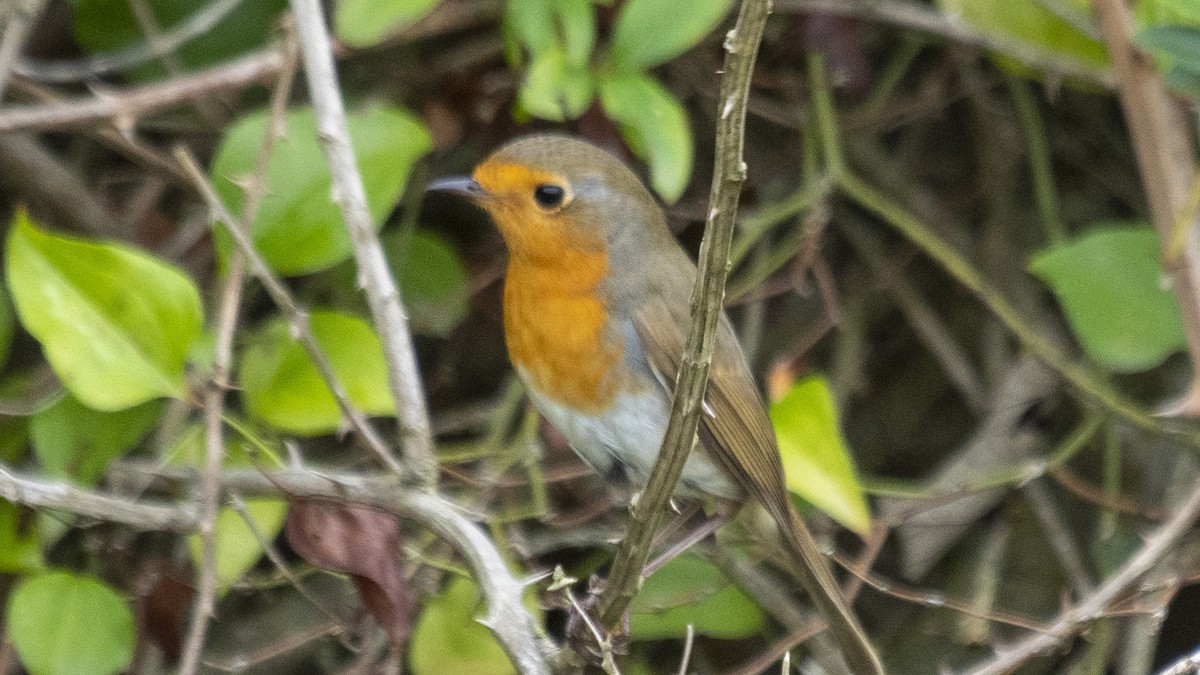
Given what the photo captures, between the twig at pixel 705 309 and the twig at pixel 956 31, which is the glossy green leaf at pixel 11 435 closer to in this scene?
the twig at pixel 705 309

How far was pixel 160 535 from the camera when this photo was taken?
9.99 ft

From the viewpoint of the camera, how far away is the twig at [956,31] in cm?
307

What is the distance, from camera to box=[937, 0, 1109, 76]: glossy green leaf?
3.08 m

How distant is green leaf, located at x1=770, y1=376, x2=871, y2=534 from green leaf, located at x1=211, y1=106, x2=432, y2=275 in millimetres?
849

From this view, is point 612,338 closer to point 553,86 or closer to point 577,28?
point 553,86

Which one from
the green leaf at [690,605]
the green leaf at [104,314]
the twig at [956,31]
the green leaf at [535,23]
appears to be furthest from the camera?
the twig at [956,31]

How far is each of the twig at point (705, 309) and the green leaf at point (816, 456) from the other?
2.41 feet

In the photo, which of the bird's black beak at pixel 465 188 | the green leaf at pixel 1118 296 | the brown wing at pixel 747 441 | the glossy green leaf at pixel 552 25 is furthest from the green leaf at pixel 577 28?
the green leaf at pixel 1118 296

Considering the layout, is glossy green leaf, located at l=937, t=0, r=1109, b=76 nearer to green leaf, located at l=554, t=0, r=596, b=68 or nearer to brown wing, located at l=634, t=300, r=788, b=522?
green leaf, located at l=554, t=0, r=596, b=68

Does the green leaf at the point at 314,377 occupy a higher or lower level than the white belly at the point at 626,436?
higher

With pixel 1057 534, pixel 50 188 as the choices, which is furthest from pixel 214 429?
pixel 1057 534

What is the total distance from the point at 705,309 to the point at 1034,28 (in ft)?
6.18

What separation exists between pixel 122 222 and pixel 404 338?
4.33 ft

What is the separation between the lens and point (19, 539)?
2.52 meters
